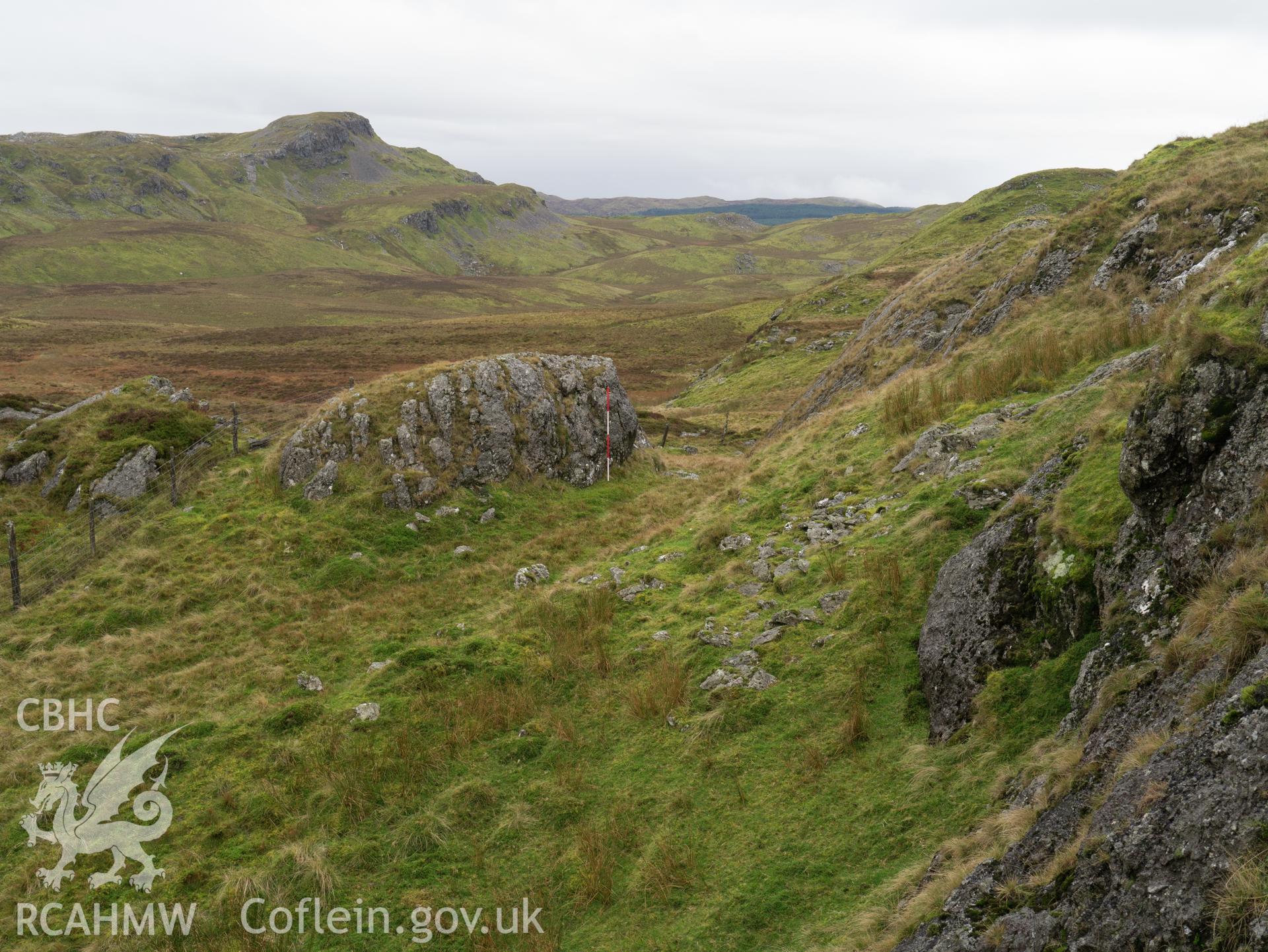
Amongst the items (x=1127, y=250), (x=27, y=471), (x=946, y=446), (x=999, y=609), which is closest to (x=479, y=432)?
(x=946, y=446)

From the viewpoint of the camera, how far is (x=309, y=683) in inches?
596

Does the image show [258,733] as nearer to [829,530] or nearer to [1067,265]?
[829,530]

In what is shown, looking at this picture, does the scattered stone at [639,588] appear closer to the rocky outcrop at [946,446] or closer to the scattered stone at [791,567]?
the scattered stone at [791,567]

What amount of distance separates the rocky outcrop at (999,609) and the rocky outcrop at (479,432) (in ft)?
57.3

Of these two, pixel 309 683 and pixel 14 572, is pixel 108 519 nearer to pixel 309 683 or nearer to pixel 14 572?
pixel 14 572

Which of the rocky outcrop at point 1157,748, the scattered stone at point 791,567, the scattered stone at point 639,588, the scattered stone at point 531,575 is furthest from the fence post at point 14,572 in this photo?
the rocky outcrop at point 1157,748

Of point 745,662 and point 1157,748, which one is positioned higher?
point 1157,748

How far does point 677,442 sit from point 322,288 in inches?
6044

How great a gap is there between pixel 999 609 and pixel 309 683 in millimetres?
13509

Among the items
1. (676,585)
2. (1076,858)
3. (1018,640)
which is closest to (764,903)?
(1076,858)

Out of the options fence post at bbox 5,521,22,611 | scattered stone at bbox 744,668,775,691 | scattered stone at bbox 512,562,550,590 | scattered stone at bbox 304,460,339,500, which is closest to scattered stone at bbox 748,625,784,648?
scattered stone at bbox 744,668,775,691

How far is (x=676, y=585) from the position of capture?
16047mm

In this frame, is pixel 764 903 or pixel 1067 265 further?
pixel 1067 265

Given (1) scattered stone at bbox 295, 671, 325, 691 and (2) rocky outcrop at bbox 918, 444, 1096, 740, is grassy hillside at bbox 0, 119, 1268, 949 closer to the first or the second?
(2) rocky outcrop at bbox 918, 444, 1096, 740
